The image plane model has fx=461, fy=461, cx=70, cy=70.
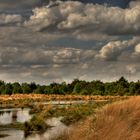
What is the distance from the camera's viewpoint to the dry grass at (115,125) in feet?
44.4

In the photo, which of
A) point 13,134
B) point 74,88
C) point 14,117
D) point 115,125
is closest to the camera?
point 115,125

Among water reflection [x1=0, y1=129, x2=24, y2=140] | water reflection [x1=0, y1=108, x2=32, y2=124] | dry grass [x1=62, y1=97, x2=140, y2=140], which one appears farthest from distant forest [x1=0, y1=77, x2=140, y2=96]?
dry grass [x1=62, y1=97, x2=140, y2=140]

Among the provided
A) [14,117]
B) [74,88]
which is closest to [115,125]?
[14,117]

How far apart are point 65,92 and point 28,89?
37.2 ft

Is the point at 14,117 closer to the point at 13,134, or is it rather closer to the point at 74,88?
the point at 13,134

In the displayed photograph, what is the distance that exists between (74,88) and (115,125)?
124559 mm

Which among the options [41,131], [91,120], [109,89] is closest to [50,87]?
[109,89]

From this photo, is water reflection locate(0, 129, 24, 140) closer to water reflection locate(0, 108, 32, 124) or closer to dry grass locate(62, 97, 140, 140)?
water reflection locate(0, 108, 32, 124)

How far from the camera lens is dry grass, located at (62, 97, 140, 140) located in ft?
44.4

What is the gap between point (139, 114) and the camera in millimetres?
15398

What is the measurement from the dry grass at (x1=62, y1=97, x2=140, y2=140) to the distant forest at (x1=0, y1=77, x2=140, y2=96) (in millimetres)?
97675

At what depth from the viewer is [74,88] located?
13900 cm

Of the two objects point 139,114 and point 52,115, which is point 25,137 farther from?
point 52,115

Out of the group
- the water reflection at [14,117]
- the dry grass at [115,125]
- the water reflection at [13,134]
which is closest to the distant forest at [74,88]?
the water reflection at [14,117]
